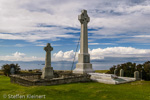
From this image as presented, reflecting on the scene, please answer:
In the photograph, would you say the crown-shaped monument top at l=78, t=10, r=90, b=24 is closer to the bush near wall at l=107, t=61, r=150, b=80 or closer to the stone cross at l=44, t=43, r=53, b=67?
the stone cross at l=44, t=43, r=53, b=67

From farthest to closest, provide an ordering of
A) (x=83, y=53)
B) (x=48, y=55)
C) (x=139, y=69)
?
(x=139, y=69)
(x=83, y=53)
(x=48, y=55)

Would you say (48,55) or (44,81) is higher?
(48,55)

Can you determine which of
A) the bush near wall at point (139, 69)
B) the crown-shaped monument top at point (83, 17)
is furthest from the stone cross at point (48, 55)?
the bush near wall at point (139, 69)

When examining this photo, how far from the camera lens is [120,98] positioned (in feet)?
30.9

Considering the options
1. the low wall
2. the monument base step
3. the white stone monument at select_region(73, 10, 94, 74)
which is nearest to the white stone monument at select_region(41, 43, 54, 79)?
the low wall

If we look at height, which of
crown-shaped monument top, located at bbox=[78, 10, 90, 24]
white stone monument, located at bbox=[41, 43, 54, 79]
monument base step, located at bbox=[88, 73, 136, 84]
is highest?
crown-shaped monument top, located at bbox=[78, 10, 90, 24]

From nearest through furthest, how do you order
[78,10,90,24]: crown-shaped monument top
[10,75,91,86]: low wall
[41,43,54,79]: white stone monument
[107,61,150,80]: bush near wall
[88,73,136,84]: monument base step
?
[10,75,91,86]: low wall
[88,73,136,84]: monument base step
[41,43,54,79]: white stone monument
[107,61,150,80]: bush near wall
[78,10,90,24]: crown-shaped monument top

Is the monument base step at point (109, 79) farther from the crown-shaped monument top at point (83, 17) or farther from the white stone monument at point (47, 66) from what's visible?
the crown-shaped monument top at point (83, 17)

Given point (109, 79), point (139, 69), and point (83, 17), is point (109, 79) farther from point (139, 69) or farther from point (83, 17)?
point (83, 17)

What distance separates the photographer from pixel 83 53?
2291cm

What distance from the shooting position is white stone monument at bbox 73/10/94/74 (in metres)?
22.4

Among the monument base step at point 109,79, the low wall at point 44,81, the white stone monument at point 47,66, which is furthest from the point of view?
the white stone monument at point 47,66

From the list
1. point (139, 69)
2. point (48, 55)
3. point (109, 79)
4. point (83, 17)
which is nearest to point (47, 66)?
point (48, 55)

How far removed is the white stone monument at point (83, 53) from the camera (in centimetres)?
2244
